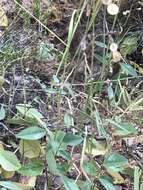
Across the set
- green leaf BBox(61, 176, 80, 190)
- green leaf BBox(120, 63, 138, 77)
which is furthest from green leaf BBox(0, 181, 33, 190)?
green leaf BBox(120, 63, 138, 77)

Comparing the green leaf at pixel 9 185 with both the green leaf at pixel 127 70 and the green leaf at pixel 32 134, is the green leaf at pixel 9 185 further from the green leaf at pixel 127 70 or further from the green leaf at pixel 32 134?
the green leaf at pixel 127 70

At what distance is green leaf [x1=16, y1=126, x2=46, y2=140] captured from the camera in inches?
46.4

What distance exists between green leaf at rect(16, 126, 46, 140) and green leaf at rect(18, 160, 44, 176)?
6 centimetres

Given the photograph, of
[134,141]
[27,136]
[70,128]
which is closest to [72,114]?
[70,128]

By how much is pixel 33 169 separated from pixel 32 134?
0.08m

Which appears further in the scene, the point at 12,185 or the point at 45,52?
the point at 45,52

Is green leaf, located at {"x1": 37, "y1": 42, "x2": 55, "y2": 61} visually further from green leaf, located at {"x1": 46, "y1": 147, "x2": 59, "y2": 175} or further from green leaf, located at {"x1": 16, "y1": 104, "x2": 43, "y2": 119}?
green leaf, located at {"x1": 46, "y1": 147, "x2": 59, "y2": 175}

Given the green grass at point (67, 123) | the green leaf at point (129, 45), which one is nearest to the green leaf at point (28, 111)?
the green grass at point (67, 123)

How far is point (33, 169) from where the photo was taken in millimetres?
1167

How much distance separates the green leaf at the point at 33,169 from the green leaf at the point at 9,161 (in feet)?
0.05

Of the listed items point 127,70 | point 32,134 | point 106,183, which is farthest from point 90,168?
point 127,70

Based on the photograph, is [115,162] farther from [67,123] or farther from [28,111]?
[28,111]

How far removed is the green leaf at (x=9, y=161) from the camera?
3.77 ft

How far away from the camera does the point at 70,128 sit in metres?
1.27
